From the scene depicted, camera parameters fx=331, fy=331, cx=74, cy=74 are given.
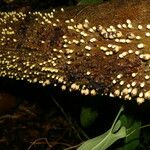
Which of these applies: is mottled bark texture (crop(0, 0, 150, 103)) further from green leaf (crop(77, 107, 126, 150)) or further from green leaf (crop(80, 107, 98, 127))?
green leaf (crop(80, 107, 98, 127))

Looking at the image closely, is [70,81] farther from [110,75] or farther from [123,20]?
[123,20]

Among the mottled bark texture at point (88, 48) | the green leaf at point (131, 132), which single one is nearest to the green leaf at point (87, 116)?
the green leaf at point (131, 132)

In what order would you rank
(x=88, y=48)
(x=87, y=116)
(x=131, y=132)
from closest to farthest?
(x=88, y=48) < (x=131, y=132) < (x=87, y=116)

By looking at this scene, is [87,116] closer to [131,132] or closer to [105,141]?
[131,132]


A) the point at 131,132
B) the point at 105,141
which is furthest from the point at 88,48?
the point at 131,132

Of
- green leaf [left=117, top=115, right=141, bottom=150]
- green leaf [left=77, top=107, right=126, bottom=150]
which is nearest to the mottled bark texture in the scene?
green leaf [left=77, top=107, right=126, bottom=150]

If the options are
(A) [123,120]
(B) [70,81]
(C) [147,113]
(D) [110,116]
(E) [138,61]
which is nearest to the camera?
(E) [138,61]

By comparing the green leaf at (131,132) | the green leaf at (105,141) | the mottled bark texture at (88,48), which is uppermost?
the mottled bark texture at (88,48)

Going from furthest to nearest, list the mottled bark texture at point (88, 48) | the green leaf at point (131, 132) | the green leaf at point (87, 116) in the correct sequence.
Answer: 1. the green leaf at point (87, 116)
2. the green leaf at point (131, 132)
3. the mottled bark texture at point (88, 48)

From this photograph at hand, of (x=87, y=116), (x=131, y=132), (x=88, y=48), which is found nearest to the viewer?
(x=88, y=48)

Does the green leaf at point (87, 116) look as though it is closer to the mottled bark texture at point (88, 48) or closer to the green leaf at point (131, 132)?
the green leaf at point (131, 132)

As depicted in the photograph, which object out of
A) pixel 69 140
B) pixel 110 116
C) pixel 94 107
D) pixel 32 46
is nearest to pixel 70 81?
pixel 32 46
